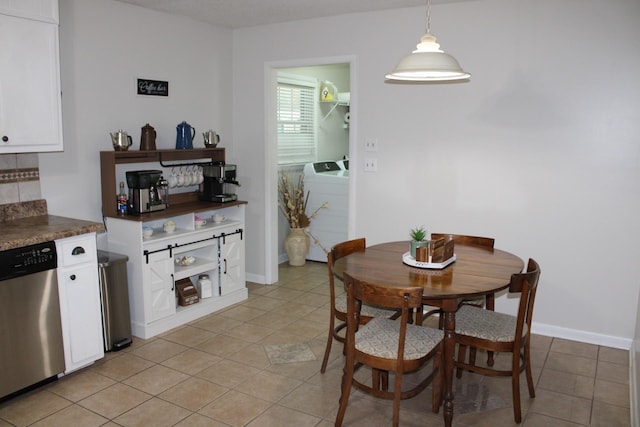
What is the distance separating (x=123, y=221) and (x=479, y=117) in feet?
8.98

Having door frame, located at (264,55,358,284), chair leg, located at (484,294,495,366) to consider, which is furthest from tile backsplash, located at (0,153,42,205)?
chair leg, located at (484,294,495,366)

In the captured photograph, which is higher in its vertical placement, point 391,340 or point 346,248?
point 346,248

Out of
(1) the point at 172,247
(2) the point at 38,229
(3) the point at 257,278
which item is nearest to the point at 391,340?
(1) the point at 172,247

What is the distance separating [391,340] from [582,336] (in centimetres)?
196

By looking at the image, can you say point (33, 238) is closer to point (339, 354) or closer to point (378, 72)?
point (339, 354)

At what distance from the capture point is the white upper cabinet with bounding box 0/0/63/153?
9.64 feet

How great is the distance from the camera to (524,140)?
3.76 metres

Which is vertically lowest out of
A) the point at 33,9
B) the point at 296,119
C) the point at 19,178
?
the point at 19,178

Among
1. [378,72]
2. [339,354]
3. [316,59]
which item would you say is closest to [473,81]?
[378,72]

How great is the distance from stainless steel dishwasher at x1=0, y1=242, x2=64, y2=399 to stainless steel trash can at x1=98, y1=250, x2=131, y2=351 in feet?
1.34

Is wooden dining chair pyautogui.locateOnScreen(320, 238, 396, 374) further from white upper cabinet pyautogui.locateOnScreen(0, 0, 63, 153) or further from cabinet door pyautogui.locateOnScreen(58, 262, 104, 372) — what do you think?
white upper cabinet pyautogui.locateOnScreen(0, 0, 63, 153)

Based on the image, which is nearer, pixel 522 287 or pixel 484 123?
pixel 522 287

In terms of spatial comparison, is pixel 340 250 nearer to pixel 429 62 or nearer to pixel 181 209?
pixel 429 62

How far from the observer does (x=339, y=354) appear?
3523 mm
